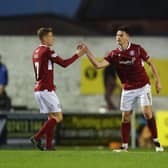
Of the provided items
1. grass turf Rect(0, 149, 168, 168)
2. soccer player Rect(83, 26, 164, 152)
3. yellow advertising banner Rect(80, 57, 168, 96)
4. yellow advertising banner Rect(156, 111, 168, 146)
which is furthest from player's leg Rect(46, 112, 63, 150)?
yellow advertising banner Rect(80, 57, 168, 96)

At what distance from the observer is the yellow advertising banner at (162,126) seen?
816 inches

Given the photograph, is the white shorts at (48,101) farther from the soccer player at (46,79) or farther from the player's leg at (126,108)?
the player's leg at (126,108)

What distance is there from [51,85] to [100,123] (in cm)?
759

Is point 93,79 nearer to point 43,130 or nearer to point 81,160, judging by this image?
point 43,130

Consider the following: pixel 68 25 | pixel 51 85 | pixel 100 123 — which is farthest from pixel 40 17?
pixel 51 85

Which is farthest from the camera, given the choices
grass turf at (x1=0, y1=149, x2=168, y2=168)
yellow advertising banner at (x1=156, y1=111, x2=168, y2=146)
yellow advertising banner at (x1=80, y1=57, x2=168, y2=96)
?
Answer: yellow advertising banner at (x1=80, y1=57, x2=168, y2=96)

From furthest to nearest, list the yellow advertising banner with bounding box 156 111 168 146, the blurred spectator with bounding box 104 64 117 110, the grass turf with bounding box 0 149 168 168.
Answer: the blurred spectator with bounding box 104 64 117 110 < the yellow advertising banner with bounding box 156 111 168 146 < the grass turf with bounding box 0 149 168 168

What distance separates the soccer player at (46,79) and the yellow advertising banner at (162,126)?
6697 millimetres

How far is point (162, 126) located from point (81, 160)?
30.7 feet

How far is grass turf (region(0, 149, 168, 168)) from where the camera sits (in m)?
11.2

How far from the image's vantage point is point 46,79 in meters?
14.3

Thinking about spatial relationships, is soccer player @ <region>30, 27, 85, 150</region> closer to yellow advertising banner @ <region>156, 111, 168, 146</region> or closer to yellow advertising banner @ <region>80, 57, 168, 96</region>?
yellow advertising banner @ <region>156, 111, 168, 146</region>

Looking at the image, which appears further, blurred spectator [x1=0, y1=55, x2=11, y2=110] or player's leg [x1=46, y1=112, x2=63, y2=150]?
blurred spectator [x1=0, y1=55, x2=11, y2=110]

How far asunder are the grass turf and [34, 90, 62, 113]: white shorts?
56.6 inches
